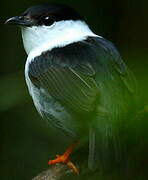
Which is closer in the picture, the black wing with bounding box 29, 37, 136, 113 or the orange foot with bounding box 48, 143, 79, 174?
the black wing with bounding box 29, 37, 136, 113

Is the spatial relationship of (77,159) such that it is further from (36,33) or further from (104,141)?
(36,33)

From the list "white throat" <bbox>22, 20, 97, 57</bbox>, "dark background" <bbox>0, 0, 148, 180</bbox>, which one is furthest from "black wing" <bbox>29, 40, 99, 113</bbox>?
"dark background" <bbox>0, 0, 148, 180</bbox>

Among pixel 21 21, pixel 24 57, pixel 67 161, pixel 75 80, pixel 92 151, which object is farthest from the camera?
pixel 24 57

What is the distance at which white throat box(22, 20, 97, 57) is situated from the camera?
12.9 ft

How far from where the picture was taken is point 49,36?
4004 mm

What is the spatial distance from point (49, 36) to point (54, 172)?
1.00m

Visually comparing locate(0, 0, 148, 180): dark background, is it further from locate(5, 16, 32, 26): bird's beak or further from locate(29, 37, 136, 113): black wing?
locate(29, 37, 136, 113): black wing

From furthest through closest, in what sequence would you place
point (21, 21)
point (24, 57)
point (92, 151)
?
point (24, 57)
point (21, 21)
point (92, 151)

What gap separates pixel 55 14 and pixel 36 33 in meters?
0.20

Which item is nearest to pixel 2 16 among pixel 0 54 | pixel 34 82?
pixel 0 54

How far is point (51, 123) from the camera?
12.3 feet

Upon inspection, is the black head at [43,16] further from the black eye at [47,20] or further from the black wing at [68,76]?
the black wing at [68,76]

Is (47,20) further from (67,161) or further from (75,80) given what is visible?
(67,161)

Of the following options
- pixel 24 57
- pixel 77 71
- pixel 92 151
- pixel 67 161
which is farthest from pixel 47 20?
pixel 24 57
